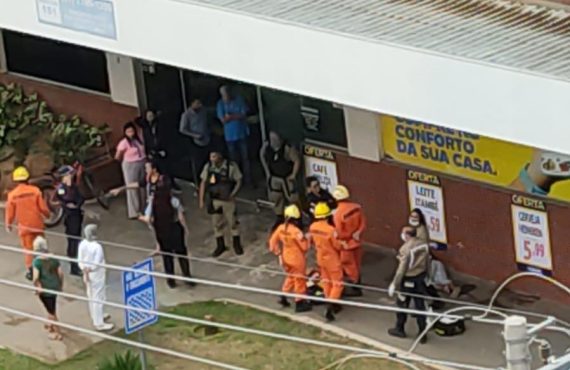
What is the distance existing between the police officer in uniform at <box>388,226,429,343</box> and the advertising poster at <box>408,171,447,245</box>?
1.79m

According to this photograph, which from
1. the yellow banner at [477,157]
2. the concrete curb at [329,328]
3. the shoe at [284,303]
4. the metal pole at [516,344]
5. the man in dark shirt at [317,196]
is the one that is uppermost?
the metal pole at [516,344]

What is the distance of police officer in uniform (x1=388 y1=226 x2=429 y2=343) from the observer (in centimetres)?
1683

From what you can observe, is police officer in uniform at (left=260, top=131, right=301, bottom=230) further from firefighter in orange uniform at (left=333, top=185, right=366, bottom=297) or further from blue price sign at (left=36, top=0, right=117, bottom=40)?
blue price sign at (left=36, top=0, right=117, bottom=40)

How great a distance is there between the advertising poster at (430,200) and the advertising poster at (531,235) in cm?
105

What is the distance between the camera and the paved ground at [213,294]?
1725 centimetres

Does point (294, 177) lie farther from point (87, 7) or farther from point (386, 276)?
point (87, 7)

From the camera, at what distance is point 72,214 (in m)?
19.5

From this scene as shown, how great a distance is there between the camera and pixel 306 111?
66.7 feet

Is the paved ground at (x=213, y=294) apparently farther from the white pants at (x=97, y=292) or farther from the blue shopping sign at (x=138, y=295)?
the blue shopping sign at (x=138, y=295)

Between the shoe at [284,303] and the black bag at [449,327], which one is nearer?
the black bag at [449,327]

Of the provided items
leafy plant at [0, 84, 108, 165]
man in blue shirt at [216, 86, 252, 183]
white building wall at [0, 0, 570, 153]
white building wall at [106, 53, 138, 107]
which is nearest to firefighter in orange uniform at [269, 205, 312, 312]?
white building wall at [0, 0, 570, 153]

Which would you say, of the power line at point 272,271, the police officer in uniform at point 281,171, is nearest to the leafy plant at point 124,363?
the power line at point 272,271

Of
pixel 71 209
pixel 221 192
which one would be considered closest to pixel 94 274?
pixel 71 209

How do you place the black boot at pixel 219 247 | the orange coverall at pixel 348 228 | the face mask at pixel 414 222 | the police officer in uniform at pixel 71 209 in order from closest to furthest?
1. the face mask at pixel 414 222
2. the orange coverall at pixel 348 228
3. the police officer in uniform at pixel 71 209
4. the black boot at pixel 219 247
